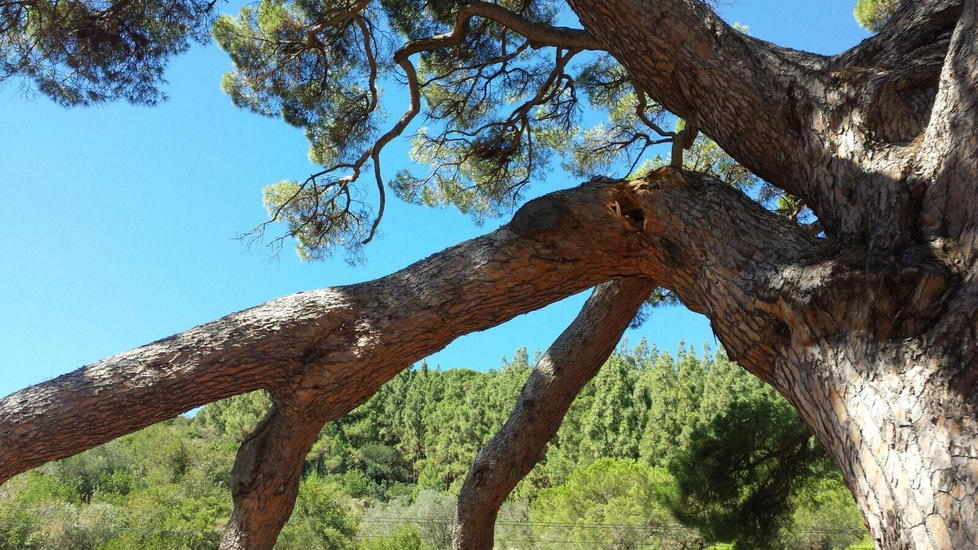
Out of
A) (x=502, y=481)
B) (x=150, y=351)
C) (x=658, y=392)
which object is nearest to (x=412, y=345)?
(x=150, y=351)

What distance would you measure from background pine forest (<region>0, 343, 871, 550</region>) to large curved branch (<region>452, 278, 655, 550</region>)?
1.02 metres

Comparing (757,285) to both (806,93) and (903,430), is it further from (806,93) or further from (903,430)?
(806,93)

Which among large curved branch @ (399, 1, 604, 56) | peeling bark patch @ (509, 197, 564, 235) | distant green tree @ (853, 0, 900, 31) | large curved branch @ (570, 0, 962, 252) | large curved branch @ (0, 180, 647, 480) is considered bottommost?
large curved branch @ (0, 180, 647, 480)

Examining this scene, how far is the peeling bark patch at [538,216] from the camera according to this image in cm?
262

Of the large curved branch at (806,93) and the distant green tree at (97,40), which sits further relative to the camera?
the distant green tree at (97,40)

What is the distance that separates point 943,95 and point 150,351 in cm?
286

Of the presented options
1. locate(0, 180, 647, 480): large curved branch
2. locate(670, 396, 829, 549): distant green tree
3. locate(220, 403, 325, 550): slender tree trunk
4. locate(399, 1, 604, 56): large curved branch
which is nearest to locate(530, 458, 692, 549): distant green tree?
locate(670, 396, 829, 549): distant green tree

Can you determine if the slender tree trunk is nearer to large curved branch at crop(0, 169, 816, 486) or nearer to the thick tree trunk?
large curved branch at crop(0, 169, 816, 486)

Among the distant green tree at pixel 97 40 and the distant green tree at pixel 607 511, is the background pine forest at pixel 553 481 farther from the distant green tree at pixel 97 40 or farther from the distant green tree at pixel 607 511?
the distant green tree at pixel 97 40

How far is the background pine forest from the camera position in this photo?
470 centimetres

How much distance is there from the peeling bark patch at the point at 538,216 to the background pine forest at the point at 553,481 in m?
2.66

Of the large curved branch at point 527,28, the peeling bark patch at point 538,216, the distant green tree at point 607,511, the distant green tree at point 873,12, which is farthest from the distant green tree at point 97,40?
the distant green tree at point 607,511

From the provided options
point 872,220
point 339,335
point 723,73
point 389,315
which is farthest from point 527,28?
point 872,220

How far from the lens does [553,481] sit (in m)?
16.7
